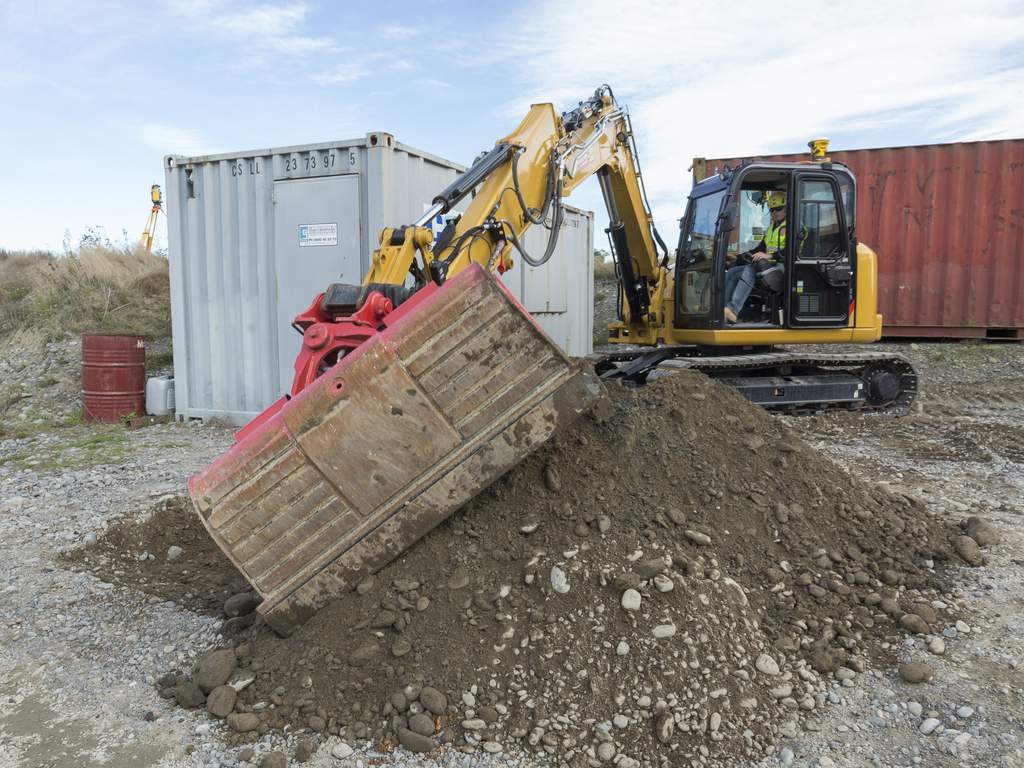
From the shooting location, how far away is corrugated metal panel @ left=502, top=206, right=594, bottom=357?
9.70 meters

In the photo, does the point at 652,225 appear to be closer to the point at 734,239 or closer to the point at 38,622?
the point at 734,239

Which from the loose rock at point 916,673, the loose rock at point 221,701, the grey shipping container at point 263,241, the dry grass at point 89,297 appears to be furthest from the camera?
the dry grass at point 89,297

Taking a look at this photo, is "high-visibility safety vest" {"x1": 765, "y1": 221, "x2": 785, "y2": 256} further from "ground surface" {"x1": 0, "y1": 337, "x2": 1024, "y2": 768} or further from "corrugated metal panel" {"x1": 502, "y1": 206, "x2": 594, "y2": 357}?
"corrugated metal panel" {"x1": 502, "y1": 206, "x2": 594, "y2": 357}

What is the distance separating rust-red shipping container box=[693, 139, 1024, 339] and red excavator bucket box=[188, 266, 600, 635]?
427 inches

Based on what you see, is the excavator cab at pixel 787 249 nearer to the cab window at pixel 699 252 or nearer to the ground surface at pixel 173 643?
the cab window at pixel 699 252

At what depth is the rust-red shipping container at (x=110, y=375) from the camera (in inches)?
336

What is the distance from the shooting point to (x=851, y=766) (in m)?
2.46

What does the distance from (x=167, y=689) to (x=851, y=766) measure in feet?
8.31

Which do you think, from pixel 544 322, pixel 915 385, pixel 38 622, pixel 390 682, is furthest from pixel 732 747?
pixel 544 322

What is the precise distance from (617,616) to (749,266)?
5.27m

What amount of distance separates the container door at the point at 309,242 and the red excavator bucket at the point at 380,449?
174 inches

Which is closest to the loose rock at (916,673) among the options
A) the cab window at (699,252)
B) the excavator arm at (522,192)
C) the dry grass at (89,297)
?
the excavator arm at (522,192)

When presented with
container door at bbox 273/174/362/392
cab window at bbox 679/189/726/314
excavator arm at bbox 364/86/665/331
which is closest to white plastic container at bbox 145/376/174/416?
container door at bbox 273/174/362/392

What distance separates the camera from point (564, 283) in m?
10.8
